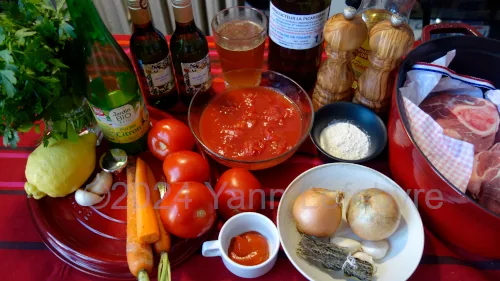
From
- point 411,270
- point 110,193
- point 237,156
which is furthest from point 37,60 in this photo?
point 411,270

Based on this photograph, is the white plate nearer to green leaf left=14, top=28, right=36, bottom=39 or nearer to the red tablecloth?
the red tablecloth

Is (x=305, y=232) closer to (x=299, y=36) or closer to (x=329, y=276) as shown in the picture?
(x=329, y=276)

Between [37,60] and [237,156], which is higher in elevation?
[37,60]

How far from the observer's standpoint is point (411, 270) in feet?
2.55

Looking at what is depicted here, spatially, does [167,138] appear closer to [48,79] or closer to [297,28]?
[48,79]

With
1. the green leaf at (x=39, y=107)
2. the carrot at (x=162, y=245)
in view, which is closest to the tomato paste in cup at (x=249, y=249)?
the carrot at (x=162, y=245)

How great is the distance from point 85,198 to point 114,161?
117 millimetres

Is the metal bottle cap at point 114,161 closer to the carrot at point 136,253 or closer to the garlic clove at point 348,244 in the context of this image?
the carrot at point 136,253

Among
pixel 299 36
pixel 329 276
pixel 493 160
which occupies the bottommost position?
pixel 329 276

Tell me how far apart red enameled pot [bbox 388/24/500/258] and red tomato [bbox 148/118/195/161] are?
50cm

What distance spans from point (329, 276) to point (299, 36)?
1.85 feet

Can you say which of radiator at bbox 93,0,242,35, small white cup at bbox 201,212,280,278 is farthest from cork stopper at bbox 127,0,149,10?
radiator at bbox 93,0,242,35

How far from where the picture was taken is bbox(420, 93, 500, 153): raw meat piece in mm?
897

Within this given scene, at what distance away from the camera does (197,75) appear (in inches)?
40.4
